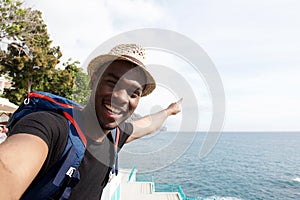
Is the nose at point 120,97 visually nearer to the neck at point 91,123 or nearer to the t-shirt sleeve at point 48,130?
the neck at point 91,123

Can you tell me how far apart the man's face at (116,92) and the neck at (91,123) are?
0.03 meters

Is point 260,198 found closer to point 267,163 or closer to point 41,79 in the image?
point 267,163

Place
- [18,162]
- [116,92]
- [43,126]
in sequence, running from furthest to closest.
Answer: [116,92], [43,126], [18,162]

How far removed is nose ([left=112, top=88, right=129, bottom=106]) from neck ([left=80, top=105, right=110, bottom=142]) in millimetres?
166

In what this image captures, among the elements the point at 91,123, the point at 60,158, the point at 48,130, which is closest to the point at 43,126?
the point at 48,130

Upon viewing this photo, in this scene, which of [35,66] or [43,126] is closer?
[43,126]

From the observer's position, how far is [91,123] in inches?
61.6

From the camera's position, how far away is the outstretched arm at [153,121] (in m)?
2.69

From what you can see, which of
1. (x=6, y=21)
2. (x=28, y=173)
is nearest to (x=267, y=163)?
(x=6, y=21)

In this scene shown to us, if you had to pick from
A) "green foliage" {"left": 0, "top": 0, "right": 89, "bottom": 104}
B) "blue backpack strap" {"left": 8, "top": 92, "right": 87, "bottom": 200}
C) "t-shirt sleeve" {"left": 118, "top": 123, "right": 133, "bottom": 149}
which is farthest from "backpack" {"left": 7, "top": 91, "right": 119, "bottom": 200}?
"green foliage" {"left": 0, "top": 0, "right": 89, "bottom": 104}

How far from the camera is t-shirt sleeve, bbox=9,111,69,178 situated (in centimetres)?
108

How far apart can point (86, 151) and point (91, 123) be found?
17 cm

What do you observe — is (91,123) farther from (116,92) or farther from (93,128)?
(116,92)

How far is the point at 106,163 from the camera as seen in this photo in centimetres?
178
